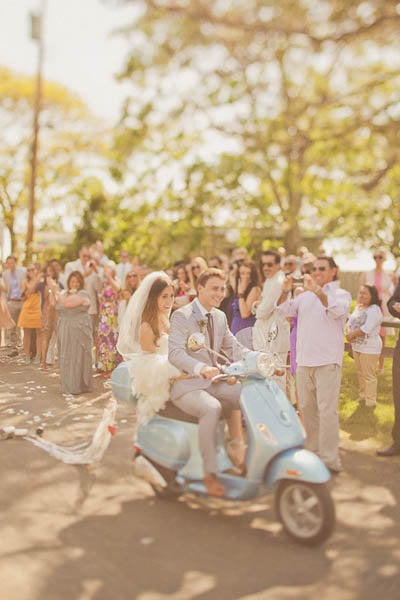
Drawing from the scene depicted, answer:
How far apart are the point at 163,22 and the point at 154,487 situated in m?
4.73

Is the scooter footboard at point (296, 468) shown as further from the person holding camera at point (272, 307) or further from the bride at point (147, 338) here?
the person holding camera at point (272, 307)

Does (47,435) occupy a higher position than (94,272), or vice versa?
(94,272)

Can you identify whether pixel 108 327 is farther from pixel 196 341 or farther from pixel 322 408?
pixel 196 341

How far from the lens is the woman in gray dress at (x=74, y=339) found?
37.5 ft

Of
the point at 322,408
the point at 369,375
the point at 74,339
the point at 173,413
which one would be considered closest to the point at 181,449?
the point at 173,413

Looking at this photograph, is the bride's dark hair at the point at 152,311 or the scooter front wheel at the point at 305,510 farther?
the bride's dark hair at the point at 152,311

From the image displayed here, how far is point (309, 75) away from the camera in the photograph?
44.0 feet

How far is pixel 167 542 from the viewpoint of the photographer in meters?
5.43

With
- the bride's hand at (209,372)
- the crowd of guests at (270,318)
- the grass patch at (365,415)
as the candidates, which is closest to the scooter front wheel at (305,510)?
the bride's hand at (209,372)

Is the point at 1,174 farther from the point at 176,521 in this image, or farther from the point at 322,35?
the point at 176,521

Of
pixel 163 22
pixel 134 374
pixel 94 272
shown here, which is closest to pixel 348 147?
pixel 163 22

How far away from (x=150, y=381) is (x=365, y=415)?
453cm

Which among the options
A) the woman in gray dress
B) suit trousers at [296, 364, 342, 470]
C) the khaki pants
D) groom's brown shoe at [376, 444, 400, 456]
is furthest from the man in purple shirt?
the woman in gray dress

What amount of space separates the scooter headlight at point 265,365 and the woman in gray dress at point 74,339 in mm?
5999
